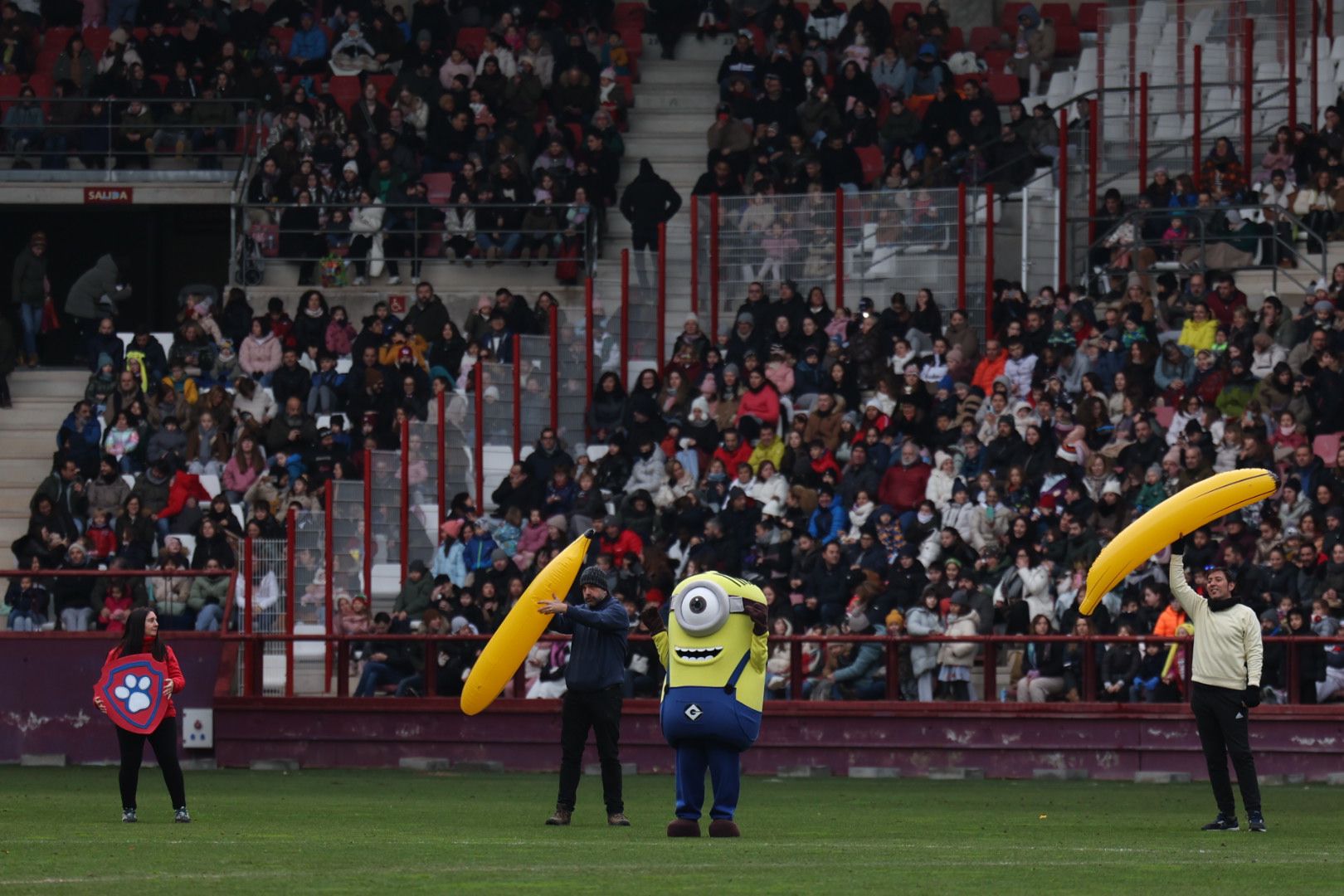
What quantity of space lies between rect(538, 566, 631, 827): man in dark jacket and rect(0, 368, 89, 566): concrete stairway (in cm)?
1375

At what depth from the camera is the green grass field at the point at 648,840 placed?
36.8 feet

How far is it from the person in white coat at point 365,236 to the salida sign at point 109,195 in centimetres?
361

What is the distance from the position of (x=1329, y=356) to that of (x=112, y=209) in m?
18.2

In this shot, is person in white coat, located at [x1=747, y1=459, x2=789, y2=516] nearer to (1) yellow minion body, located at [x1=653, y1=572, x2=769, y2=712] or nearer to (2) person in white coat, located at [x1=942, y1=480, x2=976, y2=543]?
(2) person in white coat, located at [x1=942, y1=480, x2=976, y2=543]

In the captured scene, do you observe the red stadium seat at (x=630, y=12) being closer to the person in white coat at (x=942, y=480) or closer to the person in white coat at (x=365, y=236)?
the person in white coat at (x=365, y=236)

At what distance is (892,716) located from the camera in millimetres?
21422

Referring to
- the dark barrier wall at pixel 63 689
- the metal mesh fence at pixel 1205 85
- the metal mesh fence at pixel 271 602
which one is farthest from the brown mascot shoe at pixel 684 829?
the metal mesh fence at pixel 1205 85

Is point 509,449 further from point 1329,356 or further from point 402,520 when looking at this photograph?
point 1329,356

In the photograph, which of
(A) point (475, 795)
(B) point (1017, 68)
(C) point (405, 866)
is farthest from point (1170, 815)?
(B) point (1017, 68)

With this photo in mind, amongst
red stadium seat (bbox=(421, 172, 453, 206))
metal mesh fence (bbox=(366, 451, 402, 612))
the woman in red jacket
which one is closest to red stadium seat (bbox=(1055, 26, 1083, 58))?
red stadium seat (bbox=(421, 172, 453, 206))

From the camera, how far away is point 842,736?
21.6 metres

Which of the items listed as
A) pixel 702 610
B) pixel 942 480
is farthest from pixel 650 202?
pixel 702 610

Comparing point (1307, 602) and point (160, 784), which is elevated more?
point (1307, 602)

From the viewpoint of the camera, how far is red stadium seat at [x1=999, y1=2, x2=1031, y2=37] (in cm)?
3362
